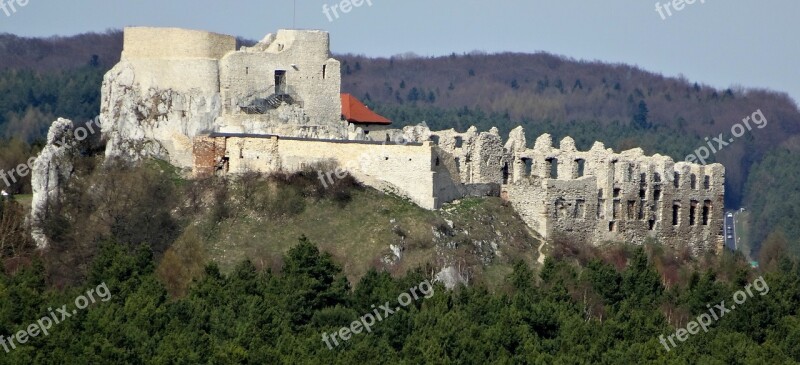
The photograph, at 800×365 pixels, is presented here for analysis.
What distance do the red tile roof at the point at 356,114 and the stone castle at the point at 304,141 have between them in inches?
37.5

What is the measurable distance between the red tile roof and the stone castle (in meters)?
0.95

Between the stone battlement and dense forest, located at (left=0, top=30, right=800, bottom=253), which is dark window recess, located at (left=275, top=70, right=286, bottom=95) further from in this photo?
dense forest, located at (left=0, top=30, right=800, bottom=253)

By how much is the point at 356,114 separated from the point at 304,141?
5003 mm

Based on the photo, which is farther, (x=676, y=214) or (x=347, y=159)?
(x=676, y=214)

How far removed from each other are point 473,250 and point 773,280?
7.80 meters

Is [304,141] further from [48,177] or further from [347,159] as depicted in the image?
[48,177]

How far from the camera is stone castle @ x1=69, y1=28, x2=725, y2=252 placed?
6253 centimetres

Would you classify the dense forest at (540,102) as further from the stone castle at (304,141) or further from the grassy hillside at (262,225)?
the grassy hillside at (262,225)

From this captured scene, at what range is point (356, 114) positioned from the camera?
67.2 meters

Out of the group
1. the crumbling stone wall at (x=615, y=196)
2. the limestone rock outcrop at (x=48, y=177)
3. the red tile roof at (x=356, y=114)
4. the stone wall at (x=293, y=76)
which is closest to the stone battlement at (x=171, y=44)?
the stone wall at (x=293, y=76)

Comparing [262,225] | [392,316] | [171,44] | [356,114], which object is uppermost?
[171,44]

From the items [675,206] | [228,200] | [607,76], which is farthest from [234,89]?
[607,76]

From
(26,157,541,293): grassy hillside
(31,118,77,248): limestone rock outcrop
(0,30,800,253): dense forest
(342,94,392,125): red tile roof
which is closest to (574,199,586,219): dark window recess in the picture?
(26,157,541,293): grassy hillside

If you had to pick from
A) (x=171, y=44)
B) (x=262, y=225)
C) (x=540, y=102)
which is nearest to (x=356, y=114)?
(x=171, y=44)
